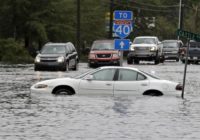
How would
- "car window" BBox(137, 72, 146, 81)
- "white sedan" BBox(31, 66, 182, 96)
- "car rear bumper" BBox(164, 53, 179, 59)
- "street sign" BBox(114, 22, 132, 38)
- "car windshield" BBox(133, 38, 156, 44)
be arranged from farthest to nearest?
"car rear bumper" BBox(164, 53, 179, 59)
"car windshield" BBox(133, 38, 156, 44)
"street sign" BBox(114, 22, 132, 38)
"car window" BBox(137, 72, 146, 81)
"white sedan" BBox(31, 66, 182, 96)

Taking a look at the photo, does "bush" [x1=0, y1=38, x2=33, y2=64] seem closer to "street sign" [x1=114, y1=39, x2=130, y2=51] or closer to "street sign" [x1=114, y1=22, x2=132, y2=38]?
"street sign" [x1=114, y1=22, x2=132, y2=38]

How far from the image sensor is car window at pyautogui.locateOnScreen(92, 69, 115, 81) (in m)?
21.7

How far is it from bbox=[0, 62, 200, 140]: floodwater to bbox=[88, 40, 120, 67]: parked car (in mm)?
19348

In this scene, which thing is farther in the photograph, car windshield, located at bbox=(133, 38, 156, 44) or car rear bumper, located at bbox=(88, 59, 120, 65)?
car windshield, located at bbox=(133, 38, 156, 44)

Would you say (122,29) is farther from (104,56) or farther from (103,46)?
(103,46)

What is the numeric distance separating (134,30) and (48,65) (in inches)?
2060

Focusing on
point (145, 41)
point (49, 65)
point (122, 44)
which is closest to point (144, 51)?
point (145, 41)

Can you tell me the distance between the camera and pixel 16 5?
6531 cm

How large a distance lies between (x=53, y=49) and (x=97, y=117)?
23.2 metres

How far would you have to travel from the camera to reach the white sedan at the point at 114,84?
21547 millimetres

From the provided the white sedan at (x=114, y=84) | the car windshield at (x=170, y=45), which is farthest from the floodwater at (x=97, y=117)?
the car windshield at (x=170, y=45)

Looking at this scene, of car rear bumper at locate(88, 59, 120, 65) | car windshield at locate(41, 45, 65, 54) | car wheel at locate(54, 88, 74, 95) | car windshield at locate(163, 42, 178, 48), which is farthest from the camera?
car windshield at locate(163, 42, 178, 48)

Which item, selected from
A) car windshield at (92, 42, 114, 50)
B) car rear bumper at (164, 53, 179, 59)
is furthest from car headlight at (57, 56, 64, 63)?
car rear bumper at (164, 53, 179, 59)

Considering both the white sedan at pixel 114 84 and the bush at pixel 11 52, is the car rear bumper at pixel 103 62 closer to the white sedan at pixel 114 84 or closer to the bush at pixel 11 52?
the bush at pixel 11 52
